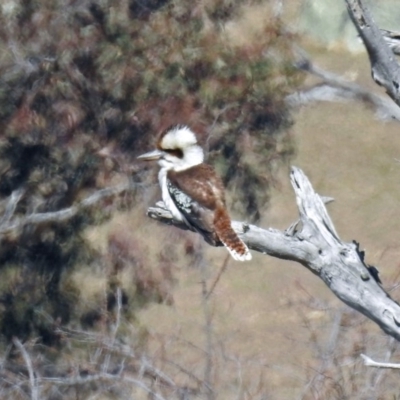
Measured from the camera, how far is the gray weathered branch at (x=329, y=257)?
12.4 feet

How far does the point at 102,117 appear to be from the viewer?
24.8 feet

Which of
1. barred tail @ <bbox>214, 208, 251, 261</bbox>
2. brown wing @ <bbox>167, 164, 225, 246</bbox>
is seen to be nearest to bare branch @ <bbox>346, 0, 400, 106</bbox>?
barred tail @ <bbox>214, 208, 251, 261</bbox>

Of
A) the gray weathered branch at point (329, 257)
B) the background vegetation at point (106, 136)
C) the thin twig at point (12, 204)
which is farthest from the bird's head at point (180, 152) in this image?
the thin twig at point (12, 204)

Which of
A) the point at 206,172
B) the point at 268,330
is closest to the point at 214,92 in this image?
the point at 268,330

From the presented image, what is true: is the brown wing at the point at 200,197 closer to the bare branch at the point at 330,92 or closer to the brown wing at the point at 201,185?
the brown wing at the point at 201,185

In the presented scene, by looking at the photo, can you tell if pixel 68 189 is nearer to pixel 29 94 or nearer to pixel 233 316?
pixel 29 94

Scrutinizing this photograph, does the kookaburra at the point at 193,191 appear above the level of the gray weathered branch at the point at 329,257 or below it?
below

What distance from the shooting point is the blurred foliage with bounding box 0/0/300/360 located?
290 inches

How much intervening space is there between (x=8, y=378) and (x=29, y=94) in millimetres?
1911

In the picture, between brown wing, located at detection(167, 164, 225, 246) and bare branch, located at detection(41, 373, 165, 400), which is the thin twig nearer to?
bare branch, located at detection(41, 373, 165, 400)

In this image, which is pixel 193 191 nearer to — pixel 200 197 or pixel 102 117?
pixel 200 197

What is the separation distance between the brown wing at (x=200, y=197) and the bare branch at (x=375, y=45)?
3.27 ft

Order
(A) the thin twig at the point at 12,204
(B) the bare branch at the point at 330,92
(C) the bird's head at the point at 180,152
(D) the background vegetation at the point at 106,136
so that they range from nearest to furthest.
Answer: (C) the bird's head at the point at 180,152 → (D) the background vegetation at the point at 106,136 → (A) the thin twig at the point at 12,204 → (B) the bare branch at the point at 330,92

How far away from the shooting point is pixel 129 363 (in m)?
6.94
